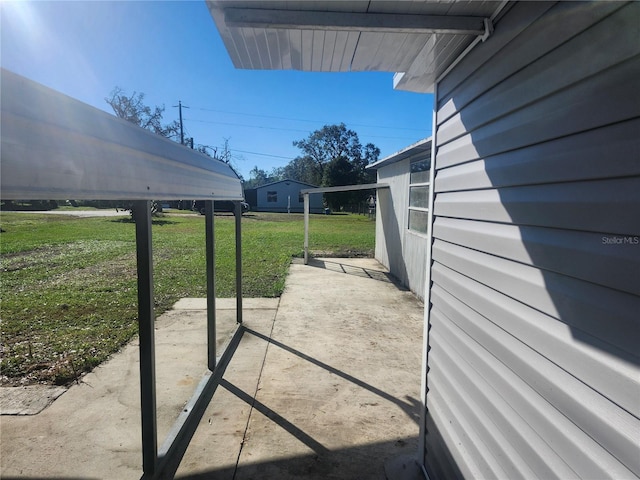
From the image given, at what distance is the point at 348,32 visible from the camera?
160 centimetres

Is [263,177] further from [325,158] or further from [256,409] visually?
[256,409]

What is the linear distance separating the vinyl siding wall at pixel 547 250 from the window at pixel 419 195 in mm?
4661

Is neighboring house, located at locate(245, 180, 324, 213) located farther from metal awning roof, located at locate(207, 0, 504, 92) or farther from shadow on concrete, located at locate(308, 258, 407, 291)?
metal awning roof, located at locate(207, 0, 504, 92)

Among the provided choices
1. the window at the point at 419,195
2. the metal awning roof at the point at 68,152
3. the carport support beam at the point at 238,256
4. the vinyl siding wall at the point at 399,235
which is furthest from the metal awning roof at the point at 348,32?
the vinyl siding wall at the point at 399,235

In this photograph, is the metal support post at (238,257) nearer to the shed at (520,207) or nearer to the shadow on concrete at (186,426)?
the shadow on concrete at (186,426)

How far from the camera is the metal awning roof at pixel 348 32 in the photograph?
1433 mm

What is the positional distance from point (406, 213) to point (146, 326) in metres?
6.39

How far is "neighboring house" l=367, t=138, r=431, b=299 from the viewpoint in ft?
21.2

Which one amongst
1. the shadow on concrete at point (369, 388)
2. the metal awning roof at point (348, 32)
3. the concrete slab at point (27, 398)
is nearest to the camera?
the metal awning roof at point (348, 32)

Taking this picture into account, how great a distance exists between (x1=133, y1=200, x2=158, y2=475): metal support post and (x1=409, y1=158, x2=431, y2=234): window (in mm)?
5072

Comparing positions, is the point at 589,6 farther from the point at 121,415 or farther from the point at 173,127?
the point at 173,127

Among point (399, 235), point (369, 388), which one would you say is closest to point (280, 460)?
point (369, 388)

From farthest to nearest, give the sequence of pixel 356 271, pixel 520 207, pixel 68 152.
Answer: pixel 356 271, pixel 520 207, pixel 68 152

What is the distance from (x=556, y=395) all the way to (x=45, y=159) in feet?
5.27
